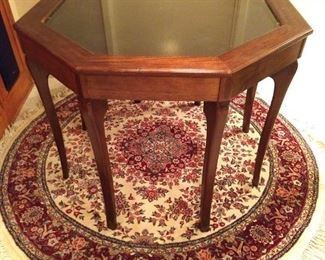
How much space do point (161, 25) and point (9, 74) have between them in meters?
1.19

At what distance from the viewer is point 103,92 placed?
96 centimetres

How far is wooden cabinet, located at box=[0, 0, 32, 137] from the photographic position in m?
1.85

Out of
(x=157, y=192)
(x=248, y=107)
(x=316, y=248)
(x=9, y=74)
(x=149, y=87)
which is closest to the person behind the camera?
(x=149, y=87)

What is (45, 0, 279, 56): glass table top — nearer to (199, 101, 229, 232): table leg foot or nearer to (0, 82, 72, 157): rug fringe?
(199, 101, 229, 232): table leg foot

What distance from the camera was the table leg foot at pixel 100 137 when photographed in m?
1.01

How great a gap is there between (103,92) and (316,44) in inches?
80.3

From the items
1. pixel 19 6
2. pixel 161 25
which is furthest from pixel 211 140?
pixel 19 6

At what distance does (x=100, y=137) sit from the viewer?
108cm

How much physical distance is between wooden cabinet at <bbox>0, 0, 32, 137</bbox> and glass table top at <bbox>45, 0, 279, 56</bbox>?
80 centimetres

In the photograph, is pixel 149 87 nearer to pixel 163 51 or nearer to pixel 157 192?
pixel 163 51

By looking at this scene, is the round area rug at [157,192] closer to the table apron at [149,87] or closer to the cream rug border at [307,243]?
the cream rug border at [307,243]

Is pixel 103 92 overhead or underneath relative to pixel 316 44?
overhead

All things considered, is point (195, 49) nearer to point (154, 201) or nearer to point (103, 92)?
point (103, 92)

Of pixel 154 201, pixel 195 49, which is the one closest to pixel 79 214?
pixel 154 201
